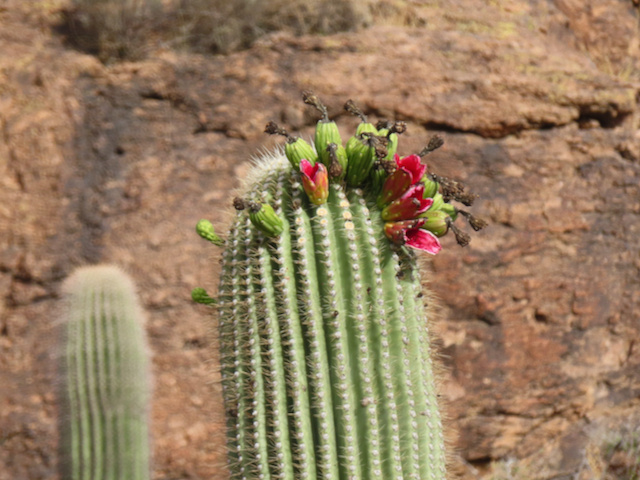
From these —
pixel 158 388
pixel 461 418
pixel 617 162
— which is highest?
pixel 617 162

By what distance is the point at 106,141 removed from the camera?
153 inches

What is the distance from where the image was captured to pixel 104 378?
3.05 meters

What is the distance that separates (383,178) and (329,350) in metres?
0.48

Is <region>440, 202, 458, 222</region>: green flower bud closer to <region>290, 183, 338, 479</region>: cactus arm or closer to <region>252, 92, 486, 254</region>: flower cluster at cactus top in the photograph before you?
<region>252, 92, 486, 254</region>: flower cluster at cactus top

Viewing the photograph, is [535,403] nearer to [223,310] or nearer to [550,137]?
[550,137]

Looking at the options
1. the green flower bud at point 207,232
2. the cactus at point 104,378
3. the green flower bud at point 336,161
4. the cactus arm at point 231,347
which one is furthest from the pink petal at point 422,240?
the cactus at point 104,378

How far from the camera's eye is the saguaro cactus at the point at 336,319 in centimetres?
162

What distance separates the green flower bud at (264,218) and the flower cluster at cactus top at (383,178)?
0.04 ft

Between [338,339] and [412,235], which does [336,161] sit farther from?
[338,339]

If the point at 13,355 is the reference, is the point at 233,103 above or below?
above

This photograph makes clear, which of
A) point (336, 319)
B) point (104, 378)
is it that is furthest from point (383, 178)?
point (104, 378)

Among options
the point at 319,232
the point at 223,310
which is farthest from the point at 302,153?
the point at 223,310

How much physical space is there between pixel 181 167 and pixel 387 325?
99.2 inches

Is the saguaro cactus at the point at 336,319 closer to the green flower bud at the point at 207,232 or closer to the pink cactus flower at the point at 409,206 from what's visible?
the pink cactus flower at the point at 409,206
